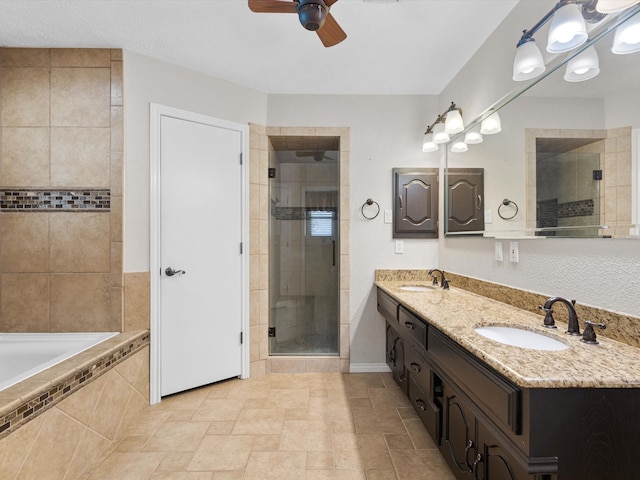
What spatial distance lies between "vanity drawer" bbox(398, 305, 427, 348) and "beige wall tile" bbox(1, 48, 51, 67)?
3.01m

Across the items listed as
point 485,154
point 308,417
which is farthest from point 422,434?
point 485,154

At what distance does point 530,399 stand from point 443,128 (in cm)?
209

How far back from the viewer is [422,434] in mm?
1855

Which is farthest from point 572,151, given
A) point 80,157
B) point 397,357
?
point 80,157

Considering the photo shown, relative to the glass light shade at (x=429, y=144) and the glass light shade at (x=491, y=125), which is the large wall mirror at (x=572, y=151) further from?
the glass light shade at (x=429, y=144)

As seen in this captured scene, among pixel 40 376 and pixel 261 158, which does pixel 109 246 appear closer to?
pixel 40 376

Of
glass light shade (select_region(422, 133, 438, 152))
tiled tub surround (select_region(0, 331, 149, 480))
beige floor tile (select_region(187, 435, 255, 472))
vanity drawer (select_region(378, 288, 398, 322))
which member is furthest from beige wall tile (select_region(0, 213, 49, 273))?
glass light shade (select_region(422, 133, 438, 152))

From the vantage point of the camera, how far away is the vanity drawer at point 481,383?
2.86 feet

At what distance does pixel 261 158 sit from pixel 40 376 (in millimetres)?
2028

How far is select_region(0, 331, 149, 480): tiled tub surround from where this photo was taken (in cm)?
126

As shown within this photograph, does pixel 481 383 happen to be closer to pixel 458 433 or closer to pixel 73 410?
pixel 458 433

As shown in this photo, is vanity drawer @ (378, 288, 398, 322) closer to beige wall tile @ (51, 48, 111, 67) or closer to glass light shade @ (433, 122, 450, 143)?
glass light shade @ (433, 122, 450, 143)

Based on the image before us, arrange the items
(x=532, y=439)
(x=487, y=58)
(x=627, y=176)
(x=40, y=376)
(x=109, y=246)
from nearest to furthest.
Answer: (x=532, y=439)
(x=627, y=176)
(x=40, y=376)
(x=487, y=58)
(x=109, y=246)

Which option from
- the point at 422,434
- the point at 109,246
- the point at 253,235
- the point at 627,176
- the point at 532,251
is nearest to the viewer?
the point at 627,176
